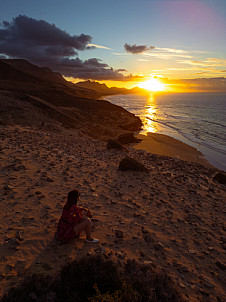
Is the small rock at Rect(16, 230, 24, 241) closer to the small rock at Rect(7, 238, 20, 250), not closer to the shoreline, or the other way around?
A: the small rock at Rect(7, 238, 20, 250)

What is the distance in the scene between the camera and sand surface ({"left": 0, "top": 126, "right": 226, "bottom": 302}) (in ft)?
13.6

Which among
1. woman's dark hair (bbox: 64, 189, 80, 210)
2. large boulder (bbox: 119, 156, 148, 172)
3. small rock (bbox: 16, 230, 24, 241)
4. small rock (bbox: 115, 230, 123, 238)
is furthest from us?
large boulder (bbox: 119, 156, 148, 172)

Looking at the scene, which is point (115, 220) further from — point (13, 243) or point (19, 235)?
point (13, 243)

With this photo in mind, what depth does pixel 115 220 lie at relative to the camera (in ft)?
19.7

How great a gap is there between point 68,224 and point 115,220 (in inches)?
77.1

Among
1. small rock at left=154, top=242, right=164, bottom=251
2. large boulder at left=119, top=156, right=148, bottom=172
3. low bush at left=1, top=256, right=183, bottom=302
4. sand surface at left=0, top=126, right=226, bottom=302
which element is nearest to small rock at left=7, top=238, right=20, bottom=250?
sand surface at left=0, top=126, right=226, bottom=302

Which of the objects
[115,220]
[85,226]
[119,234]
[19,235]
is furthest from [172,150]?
[19,235]

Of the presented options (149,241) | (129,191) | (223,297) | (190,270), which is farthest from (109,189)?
(223,297)

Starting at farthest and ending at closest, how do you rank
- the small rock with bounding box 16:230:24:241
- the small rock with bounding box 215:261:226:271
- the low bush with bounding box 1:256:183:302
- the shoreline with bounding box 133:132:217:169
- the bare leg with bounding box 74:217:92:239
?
the shoreline with bounding box 133:132:217:169
the small rock with bounding box 215:261:226:271
the bare leg with bounding box 74:217:92:239
the small rock with bounding box 16:230:24:241
the low bush with bounding box 1:256:183:302

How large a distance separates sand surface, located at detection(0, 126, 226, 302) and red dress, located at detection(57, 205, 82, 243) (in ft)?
0.68

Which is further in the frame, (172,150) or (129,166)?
(172,150)

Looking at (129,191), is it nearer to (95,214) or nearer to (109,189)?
(109,189)

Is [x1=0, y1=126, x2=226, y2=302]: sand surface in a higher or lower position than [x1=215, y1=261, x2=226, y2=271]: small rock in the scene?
higher

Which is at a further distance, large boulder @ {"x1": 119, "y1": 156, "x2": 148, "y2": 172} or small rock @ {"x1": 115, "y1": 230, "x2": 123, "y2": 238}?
large boulder @ {"x1": 119, "y1": 156, "x2": 148, "y2": 172}
